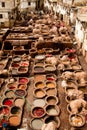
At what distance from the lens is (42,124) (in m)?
16.2

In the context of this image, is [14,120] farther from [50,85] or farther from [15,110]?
[50,85]

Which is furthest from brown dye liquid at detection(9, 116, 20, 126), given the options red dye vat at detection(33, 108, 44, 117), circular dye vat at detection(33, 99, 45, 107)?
circular dye vat at detection(33, 99, 45, 107)

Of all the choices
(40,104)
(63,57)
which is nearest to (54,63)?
(63,57)

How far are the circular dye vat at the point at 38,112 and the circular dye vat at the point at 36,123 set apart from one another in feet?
1.30

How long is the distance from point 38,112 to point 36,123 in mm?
1366

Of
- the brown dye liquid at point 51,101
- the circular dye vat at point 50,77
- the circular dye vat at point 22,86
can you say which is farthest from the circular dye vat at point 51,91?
the circular dye vat at point 22,86

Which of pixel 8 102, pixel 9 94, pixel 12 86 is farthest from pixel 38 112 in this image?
pixel 12 86

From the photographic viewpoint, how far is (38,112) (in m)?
17.5

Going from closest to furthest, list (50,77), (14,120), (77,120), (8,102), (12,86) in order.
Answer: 1. (77,120)
2. (14,120)
3. (8,102)
4. (12,86)
5. (50,77)

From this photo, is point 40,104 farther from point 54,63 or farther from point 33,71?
point 54,63

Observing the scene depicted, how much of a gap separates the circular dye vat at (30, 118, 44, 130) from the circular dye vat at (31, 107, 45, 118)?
1.30 feet

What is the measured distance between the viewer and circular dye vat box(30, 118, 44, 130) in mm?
15977

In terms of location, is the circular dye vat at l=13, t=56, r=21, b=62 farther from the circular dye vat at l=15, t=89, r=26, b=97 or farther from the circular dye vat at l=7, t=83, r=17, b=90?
the circular dye vat at l=15, t=89, r=26, b=97

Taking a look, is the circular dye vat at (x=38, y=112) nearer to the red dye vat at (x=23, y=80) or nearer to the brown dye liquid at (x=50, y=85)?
the brown dye liquid at (x=50, y=85)
